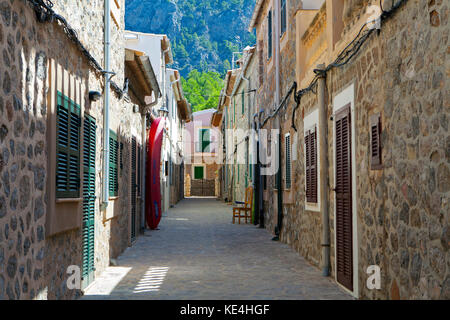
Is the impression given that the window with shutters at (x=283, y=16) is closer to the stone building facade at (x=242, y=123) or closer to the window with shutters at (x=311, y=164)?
the window with shutters at (x=311, y=164)

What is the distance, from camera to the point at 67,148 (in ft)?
18.5

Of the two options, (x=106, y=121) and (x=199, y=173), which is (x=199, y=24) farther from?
(x=106, y=121)

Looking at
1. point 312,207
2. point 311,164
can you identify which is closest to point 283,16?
point 311,164

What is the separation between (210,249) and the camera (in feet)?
35.6

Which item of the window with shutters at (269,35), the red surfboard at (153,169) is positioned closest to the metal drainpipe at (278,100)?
the window with shutters at (269,35)

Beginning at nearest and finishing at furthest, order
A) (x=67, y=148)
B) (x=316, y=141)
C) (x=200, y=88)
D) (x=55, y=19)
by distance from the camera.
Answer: (x=55, y=19), (x=67, y=148), (x=316, y=141), (x=200, y=88)

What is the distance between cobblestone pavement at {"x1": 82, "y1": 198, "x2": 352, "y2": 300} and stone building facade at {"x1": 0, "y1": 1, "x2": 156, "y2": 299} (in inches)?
23.1

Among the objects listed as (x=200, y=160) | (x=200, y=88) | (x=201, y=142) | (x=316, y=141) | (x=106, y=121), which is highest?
(x=200, y=88)

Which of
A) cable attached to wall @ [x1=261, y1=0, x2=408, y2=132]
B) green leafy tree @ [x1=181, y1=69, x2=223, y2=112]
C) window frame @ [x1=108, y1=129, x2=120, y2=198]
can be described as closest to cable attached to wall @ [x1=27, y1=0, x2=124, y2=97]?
window frame @ [x1=108, y1=129, x2=120, y2=198]

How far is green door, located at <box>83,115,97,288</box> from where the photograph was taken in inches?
263

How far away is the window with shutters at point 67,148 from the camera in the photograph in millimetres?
5297

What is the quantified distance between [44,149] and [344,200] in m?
3.87

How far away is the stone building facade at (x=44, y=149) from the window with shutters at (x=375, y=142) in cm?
318
